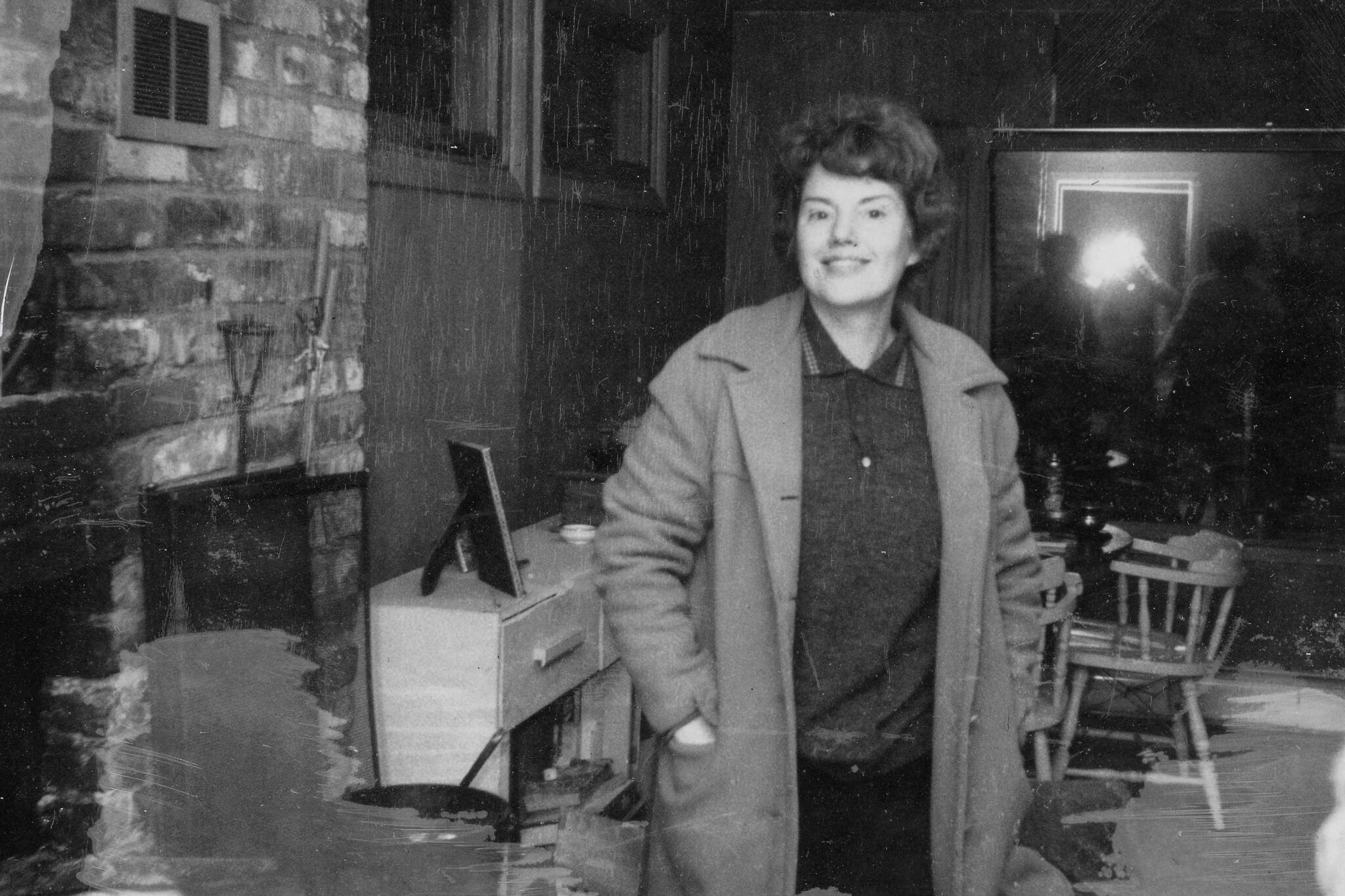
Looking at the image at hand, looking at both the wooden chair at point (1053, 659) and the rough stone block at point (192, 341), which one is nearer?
the rough stone block at point (192, 341)

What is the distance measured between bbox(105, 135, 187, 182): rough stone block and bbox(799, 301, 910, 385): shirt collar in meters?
0.94

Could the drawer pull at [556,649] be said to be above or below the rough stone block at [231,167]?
below

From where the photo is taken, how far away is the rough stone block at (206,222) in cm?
184

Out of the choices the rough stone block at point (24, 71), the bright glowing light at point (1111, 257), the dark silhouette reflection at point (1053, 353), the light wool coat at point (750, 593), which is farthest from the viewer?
the dark silhouette reflection at point (1053, 353)

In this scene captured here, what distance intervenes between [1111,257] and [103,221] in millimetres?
3842

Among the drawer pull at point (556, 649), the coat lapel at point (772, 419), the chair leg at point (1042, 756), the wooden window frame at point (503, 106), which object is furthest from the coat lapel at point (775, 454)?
the chair leg at point (1042, 756)

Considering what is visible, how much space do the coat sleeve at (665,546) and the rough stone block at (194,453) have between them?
66 centimetres

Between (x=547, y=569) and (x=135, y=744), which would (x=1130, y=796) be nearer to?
(x=547, y=569)

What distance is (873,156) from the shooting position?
5.72ft

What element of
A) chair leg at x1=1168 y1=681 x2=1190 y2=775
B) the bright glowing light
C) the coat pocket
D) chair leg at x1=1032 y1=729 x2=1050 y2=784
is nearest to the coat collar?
the coat pocket

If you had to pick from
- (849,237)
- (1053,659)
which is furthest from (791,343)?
(1053,659)

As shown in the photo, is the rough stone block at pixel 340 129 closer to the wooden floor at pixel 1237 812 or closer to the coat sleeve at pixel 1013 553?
the coat sleeve at pixel 1013 553

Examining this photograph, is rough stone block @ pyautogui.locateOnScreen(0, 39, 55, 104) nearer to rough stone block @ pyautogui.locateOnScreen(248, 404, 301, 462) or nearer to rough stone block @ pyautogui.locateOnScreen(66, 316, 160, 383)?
rough stone block @ pyautogui.locateOnScreen(66, 316, 160, 383)

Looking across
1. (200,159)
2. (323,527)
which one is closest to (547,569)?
(323,527)
